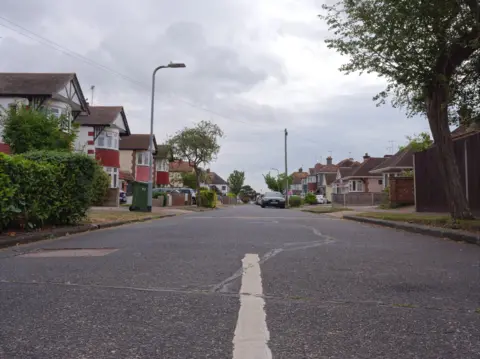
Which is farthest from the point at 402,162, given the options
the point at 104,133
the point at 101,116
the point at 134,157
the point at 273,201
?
the point at 134,157

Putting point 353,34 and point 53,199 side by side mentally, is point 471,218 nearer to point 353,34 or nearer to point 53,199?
point 353,34

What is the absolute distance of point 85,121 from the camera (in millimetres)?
38000

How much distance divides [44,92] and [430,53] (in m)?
22.3

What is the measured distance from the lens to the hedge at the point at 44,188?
30.5 feet

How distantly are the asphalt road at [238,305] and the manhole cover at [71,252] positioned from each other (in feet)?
0.21

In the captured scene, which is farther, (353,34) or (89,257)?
(353,34)

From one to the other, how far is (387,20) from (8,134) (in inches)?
558

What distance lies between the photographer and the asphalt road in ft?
10.2

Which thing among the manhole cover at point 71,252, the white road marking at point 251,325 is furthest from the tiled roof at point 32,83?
the white road marking at point 251,325

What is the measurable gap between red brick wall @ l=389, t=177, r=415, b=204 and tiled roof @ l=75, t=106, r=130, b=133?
23.1 metres

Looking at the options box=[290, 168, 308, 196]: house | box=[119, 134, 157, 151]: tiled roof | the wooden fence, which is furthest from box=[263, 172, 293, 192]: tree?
the wooden fence

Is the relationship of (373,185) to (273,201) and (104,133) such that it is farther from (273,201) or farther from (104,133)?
(104,133)

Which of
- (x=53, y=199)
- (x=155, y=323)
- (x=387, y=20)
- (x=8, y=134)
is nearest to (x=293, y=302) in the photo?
(x=155, y=323)

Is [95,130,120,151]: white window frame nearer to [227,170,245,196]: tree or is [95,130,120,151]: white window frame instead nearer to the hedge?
the hedge
